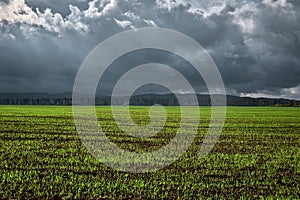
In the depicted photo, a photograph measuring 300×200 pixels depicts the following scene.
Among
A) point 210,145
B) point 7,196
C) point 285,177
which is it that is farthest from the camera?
point 210,145

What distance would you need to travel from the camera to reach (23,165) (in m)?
13.4

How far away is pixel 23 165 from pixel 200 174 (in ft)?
21.2

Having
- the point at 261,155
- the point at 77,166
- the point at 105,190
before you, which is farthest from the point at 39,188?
the point at 261,155

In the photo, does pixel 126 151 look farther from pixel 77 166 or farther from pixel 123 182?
pixel 123 182

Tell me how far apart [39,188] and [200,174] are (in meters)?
5.27

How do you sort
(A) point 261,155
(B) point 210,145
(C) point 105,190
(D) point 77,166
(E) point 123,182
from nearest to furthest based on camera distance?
(C) point 105,190 → (E) point 123,182 → (D) point 77,166 → (A) point 261,155 → (B) point 210,145

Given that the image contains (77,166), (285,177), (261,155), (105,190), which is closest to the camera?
(105,190)

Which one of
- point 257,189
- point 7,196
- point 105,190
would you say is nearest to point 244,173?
point 257,189

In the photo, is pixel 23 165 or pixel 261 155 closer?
pixel 23 165

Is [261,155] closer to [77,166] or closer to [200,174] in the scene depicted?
[200,174]

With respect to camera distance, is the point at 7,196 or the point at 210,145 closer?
the point at 7,196

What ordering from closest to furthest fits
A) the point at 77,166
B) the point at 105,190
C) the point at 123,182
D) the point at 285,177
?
1. the point at 105,190
2. the point at 123,182
3. the point at 285,177
4. the point at 77,166

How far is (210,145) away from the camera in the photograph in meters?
20.6

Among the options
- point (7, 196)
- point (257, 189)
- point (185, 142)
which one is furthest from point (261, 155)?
point (7, 196)
